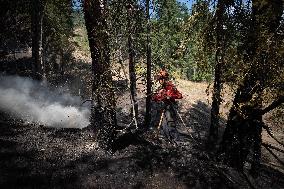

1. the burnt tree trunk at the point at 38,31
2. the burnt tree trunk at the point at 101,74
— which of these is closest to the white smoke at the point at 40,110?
the burnt tree trunk at the point at 38,31

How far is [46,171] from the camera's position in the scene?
802 centimetres

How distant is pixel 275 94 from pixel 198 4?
10.00 feet

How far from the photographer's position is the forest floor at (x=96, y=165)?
309 inches

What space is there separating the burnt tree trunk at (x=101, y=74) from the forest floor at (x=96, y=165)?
1.84 ft

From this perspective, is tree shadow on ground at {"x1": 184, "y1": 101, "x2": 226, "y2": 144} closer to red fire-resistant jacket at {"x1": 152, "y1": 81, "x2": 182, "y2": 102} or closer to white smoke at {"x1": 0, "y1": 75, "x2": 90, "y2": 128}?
red fire-resistant jacket at {"x1": 152, "y1": 81, "x2": 182, "y2": 102}

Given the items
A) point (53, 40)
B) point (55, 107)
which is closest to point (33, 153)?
point (55, 107)

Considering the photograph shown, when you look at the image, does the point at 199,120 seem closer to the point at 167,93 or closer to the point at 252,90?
the point at 167,93

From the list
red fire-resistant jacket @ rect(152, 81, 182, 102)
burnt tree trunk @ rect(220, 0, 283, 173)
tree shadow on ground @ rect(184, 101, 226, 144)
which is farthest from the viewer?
tree shadow on ground @ rect(184, 101, 226, 144)

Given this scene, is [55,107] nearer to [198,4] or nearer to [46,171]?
[46,171]

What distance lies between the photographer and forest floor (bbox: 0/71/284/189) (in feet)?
25.8

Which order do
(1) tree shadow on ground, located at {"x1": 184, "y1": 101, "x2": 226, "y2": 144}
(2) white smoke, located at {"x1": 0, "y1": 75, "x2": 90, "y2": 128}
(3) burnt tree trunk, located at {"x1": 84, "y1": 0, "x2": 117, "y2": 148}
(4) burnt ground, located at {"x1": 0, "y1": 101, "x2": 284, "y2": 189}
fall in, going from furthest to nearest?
(1) tree shadow on ground, located at {"x1": 184, "y1": 101, "x2": 226, "y2": 144}, (2) white smoke, located at {"x1": 0, "y1": 75, "x2": 90, "y2": 128}, (3) burnt tree trunk, located at {"x1": 84, "y1": 0, "x2": 117, "y2": 148}, (4) burnt ground, located at {"x1": 0, "y1": 101, "x2": 284, "y2": 189}

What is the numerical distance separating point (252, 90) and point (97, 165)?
4024 millimetres

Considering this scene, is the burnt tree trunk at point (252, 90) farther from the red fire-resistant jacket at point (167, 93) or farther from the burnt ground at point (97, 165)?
the red fire-resistant jacket at point (167, 93)

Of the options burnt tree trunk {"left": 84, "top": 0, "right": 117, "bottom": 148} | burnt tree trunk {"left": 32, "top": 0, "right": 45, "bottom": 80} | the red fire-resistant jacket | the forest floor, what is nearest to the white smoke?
burnt tree trunk {"left": 32, "top": 0, "right": 45, "bottom": 80}
